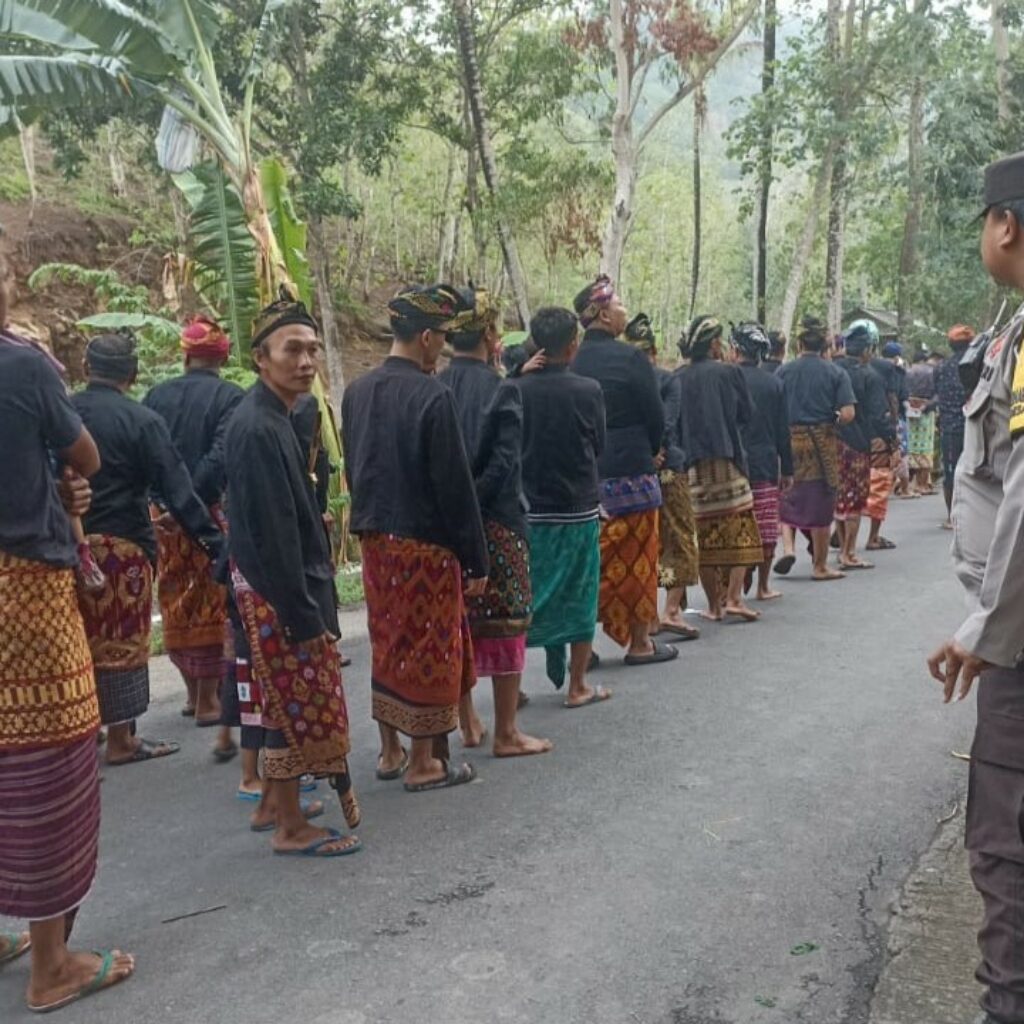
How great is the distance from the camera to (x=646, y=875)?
147 inches

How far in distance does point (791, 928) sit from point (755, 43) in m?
19.0

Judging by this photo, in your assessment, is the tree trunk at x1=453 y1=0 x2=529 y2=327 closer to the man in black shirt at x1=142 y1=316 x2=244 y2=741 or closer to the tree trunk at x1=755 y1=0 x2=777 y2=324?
the tree trunk at x1=755 y1=0 x2=777 y2=324

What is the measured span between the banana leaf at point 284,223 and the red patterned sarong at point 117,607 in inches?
189

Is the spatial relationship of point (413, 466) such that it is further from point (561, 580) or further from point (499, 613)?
point (561, 580)

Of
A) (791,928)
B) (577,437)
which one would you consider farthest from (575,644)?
(791,928)

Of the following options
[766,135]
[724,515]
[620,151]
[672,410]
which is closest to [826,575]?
[724,515]

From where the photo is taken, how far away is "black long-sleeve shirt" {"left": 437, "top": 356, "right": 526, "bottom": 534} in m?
4.97

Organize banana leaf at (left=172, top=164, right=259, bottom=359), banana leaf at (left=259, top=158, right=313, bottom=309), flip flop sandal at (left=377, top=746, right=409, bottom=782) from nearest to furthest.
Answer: flip flop sandal at (left=377, top=746, right=409, bottom=782)
banana leaf at (left=172, top=164, right=259, bottom=359)
banana leaf at (left=259, top=158, right=313, bottom=309)

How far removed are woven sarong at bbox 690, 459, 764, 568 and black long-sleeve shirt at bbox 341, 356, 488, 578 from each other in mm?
3463

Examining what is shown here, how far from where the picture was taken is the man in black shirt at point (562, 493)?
18.4 ft

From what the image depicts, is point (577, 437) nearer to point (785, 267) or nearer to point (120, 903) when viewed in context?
point (120, 903)

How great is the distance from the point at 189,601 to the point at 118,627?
23.8 inches

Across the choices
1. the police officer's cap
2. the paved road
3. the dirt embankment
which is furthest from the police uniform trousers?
the dirt embankment

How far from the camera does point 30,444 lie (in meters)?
3.05
